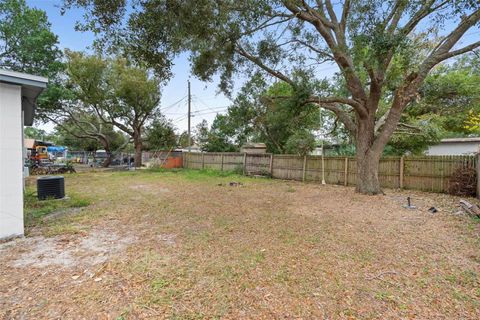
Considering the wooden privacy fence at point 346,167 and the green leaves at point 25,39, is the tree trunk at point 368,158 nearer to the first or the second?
the wooden privacy fence at point 346,167

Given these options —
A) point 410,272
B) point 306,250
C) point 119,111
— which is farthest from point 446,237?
point 119,111

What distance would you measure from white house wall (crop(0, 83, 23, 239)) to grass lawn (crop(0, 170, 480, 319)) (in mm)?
357

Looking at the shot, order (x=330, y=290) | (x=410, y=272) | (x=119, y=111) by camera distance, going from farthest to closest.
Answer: (x=119, y=111) < (x=410, y=272) < (x=330, y=290)

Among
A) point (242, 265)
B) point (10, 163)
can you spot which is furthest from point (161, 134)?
point (242, 265)

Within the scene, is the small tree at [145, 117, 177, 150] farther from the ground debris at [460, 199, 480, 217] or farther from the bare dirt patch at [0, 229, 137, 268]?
the ground debris at [460, 199, 480, 217]

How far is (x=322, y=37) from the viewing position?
7.42 meters

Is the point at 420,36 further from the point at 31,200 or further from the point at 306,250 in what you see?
the point at 31,200

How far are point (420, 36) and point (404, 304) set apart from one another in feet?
25.9

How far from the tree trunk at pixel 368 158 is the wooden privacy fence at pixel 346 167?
6.18 feet

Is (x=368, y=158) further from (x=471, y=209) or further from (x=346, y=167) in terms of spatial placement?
(x=471, y=209)

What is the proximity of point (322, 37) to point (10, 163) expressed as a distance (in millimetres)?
8020

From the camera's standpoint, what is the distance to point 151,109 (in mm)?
17656

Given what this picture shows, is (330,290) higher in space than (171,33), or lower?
lower

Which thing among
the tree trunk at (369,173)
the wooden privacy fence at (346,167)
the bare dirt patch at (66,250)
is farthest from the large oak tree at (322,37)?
the bare dirt patch at (66,250)
